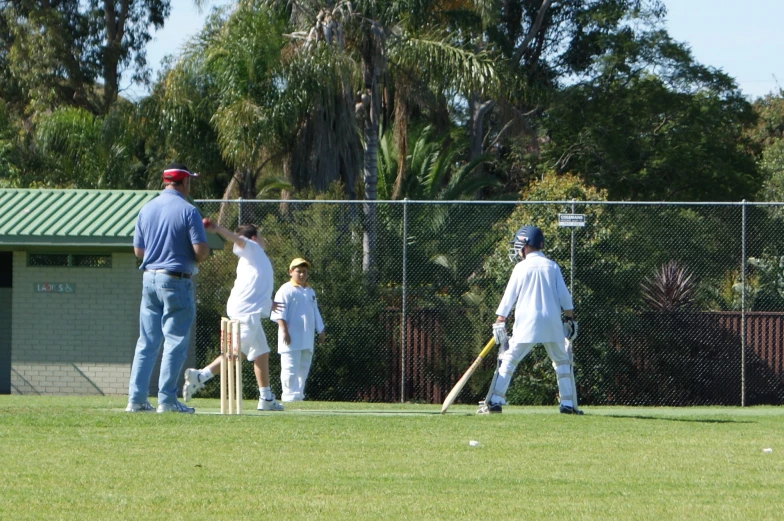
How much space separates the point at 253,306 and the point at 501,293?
5791mm

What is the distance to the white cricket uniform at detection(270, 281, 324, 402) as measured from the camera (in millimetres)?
13016

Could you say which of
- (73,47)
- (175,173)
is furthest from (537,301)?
(73,47)

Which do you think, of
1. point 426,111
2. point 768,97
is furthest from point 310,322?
point 768,97

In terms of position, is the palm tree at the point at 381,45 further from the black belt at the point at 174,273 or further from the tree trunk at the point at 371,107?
the black belt at the point at 174,273

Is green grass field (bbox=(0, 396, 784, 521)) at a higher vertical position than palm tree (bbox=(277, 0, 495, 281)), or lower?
lower

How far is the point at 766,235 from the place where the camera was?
657 inches

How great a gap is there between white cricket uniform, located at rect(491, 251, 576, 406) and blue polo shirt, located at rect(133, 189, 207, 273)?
2.88m

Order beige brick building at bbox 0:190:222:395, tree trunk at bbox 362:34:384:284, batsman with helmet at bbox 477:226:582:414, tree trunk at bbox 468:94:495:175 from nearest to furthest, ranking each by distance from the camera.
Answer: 1. batsman with helmet at bbox 477:226:582:414
2. beige brick building at bbox 0:190:222:395
3. tree trunk at bbox 362:34:384:284
4. tree trunk at bbox 468:94:495:175

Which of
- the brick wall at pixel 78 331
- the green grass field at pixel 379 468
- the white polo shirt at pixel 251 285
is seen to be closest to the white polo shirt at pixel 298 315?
the white polo shirt at pixel 251 285

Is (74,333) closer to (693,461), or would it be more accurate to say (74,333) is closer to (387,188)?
(693,461)

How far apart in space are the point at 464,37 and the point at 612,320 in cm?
965

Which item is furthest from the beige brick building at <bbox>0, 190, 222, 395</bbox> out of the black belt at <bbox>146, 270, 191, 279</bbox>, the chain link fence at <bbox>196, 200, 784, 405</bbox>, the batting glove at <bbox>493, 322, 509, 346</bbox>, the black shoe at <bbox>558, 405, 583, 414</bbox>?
the black shoe at <bbox>558, 405, 583, 414</bbox>

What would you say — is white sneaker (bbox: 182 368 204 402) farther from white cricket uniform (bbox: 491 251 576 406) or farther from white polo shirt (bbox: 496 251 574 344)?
white polo shirt (bbox: 496 251 574 344)

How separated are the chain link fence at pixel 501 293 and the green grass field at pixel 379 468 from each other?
5467mm
